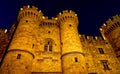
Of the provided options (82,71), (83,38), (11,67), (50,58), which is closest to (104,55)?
(83,38)

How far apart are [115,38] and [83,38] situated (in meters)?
5.28

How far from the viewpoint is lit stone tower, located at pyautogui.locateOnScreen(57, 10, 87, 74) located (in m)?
16.9

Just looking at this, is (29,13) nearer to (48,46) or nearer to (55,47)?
(48,46)

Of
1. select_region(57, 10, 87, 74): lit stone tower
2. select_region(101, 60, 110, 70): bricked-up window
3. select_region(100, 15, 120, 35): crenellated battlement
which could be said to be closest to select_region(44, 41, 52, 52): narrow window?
select_region(57, 10, 87, 74): lit stone tower

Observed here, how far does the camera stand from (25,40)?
61.0 ft

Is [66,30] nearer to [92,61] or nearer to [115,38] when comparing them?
[92,61]

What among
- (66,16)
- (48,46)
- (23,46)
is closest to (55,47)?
(48,46)

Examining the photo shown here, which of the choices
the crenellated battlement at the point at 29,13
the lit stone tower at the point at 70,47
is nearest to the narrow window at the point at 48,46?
the lit stone tower at the point at 70,47

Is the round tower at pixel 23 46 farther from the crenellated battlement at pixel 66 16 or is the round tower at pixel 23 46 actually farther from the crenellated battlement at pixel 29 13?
the crenellated battlement at pixel 66 16

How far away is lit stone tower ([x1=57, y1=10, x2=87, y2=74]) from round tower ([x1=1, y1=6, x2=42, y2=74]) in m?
3.95

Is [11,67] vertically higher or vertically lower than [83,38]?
lower

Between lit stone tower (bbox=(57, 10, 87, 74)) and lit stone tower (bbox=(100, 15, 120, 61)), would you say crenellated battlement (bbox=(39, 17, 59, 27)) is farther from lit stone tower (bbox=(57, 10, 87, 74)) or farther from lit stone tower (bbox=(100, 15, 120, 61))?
lit stone tower (bbox=(100, 15, 120, 61))

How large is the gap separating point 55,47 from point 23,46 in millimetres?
4633

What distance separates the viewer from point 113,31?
81.9ft
